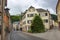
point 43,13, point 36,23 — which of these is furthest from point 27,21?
point 36,23

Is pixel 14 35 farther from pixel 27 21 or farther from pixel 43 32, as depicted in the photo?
pixel 27 21

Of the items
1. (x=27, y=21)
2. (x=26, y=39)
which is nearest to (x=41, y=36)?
(x=26, y=39)

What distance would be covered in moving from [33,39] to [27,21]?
11.9ft

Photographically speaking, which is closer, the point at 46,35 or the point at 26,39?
the point at 26,39

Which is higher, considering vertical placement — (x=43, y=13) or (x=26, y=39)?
(x=43, y=13)

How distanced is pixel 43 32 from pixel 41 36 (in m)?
0.35

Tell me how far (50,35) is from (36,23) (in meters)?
0.82

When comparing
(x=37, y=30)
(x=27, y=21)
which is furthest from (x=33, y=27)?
(x=27, y=21)

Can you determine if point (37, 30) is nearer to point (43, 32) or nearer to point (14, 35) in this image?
point (43, 32)

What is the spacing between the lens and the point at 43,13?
41.7 ft

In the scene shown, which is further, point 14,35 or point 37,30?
point 37,30

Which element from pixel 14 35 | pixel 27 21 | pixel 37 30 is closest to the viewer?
pixel 14 35

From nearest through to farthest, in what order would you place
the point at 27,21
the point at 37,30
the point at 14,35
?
the point at 14,35 → the point at 37,30 → the point at 27,21

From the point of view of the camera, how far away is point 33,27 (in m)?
9.48
